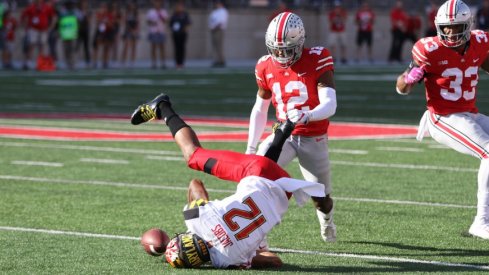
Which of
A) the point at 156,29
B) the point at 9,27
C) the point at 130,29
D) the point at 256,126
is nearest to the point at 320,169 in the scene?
the point at 256,126

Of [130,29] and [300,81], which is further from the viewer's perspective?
[130,29]

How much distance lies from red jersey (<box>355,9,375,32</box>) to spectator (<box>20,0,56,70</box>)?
9.18 m

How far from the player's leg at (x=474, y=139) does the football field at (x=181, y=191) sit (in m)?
0.17

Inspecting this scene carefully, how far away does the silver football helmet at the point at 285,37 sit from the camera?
7688mm

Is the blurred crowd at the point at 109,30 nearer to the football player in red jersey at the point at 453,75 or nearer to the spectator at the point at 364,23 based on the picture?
the spectator at the point at 364,23

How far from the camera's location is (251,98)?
21.4 metres

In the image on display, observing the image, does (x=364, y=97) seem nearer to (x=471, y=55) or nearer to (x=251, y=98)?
(x=251, y=98)

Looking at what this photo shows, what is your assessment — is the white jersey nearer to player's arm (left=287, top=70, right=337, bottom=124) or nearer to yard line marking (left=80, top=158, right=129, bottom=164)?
player's arm (left=287, top=70, right=337, bottom=124)

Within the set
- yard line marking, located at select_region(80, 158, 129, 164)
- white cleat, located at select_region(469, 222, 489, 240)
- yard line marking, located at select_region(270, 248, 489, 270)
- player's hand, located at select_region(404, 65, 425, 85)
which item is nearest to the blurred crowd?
yard line marking, located at select_region(80, 158, 129, 164)

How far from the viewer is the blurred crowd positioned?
95.8 ft

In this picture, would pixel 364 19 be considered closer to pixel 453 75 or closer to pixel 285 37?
pixel 453 75

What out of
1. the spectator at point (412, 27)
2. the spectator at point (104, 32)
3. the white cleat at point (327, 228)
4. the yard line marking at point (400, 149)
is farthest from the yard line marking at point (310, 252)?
the spectator at point (412, 27)

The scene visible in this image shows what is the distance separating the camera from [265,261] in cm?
708

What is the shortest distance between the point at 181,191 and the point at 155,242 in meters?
3.34
